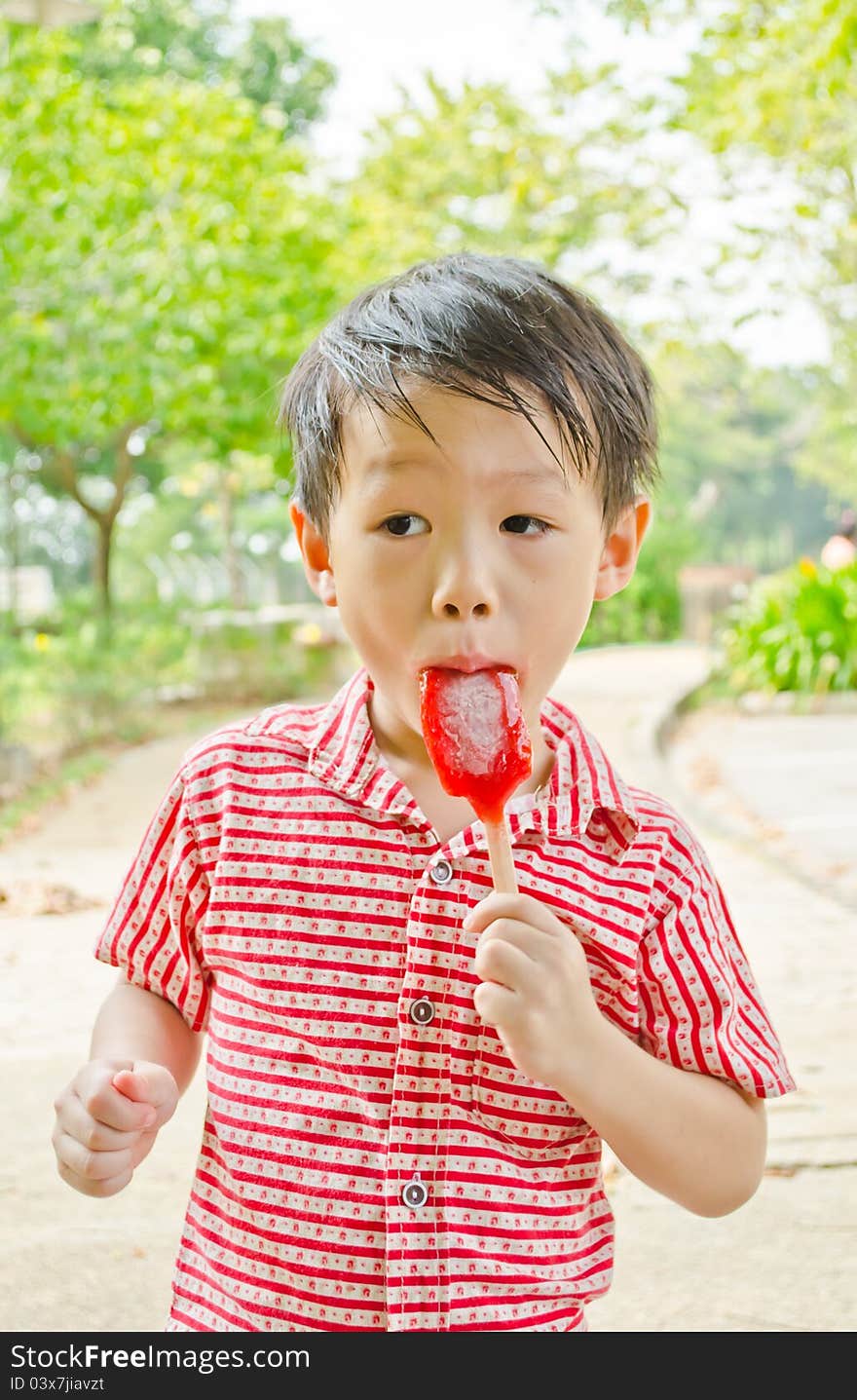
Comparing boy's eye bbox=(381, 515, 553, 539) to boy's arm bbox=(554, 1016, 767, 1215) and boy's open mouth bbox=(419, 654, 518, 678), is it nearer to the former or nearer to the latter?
boy's open mouth bbox=(419, 654, 518, 678)

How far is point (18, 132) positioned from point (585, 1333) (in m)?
9.52

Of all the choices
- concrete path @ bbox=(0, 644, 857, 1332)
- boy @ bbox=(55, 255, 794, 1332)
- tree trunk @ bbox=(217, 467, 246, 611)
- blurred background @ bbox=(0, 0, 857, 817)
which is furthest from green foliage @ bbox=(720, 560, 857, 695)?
tree trunk @ bbox=(217, 467, 246, 611)

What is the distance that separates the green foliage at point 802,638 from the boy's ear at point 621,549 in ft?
32.1

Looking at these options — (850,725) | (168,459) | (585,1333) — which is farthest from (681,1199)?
(168,459)

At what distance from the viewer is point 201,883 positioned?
1.51 meters

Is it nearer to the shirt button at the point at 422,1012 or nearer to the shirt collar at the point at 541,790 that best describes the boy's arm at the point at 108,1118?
the shirt button at the point at 422,1012

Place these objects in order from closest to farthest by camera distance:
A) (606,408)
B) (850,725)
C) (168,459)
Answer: (606,408) < (850,725) < (168,459)

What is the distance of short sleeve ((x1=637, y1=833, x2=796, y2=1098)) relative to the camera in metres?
1.41

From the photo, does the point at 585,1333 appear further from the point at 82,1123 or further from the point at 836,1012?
the point at 836,1012

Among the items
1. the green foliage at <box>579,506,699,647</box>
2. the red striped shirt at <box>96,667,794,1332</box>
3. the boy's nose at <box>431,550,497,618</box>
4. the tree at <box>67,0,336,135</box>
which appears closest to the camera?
the boy's nose at <box>431,550,497,618</box>

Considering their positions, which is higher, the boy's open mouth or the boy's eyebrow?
the boy's eyebrow

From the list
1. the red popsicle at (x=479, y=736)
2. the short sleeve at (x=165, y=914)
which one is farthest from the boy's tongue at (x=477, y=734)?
the short sleeve at (x=165, y=914)

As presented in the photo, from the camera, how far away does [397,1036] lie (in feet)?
4.57

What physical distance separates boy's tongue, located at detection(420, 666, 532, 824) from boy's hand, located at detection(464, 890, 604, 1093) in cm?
8
